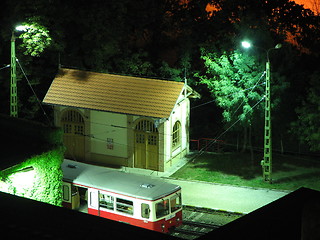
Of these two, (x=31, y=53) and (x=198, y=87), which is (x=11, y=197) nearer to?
(x=31, y=53)

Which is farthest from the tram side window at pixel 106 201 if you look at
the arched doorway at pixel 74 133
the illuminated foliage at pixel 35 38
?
the illuminated foliage at pixel 35 38

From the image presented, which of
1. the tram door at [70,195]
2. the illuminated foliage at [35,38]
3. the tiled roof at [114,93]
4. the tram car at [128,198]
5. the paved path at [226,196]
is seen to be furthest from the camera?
the illuminated foliage at [35,38]

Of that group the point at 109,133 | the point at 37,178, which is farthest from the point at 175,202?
the point at 109,133

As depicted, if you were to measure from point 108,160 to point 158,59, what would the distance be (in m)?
10.9

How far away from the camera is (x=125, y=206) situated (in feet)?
77.7

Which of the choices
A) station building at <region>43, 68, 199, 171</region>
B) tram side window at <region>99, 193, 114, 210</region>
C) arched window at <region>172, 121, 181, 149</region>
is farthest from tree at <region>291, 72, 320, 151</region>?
tram side window at <region>99, 193, 114, 210</region>

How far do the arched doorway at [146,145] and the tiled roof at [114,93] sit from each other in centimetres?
108

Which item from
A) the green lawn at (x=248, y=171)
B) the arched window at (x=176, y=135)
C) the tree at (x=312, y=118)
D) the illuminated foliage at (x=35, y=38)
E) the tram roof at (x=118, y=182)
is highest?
the illuminated foliage at (x=35, y=38)

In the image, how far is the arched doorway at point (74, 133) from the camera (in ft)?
111

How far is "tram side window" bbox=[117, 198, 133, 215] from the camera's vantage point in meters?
23.5

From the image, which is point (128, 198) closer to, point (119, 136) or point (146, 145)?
point (146, 145)

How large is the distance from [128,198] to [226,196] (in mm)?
6820

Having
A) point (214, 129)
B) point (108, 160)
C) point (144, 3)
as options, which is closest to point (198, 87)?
point (214, 129)

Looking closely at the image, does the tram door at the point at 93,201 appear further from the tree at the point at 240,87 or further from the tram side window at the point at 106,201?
the tree at the point at 240,87
